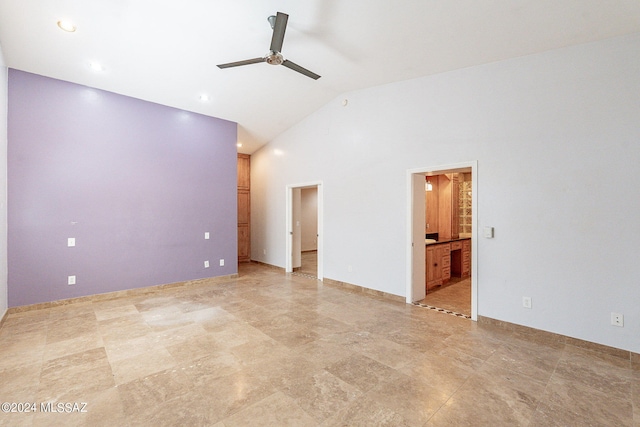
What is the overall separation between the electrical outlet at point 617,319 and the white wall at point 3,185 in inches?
275

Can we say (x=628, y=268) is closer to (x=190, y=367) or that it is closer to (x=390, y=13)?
(x=390, y=13)

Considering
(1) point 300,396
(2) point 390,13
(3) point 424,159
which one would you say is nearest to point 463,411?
(1) point 300,396

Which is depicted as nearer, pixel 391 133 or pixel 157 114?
pixel 391 133

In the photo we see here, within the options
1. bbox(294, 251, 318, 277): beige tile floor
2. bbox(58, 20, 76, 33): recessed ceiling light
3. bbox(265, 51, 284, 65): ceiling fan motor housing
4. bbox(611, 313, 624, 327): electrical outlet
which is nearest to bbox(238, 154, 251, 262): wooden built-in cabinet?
bbox(294, 251, 318, 277): beige tile floor

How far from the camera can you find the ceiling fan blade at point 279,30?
2518mm

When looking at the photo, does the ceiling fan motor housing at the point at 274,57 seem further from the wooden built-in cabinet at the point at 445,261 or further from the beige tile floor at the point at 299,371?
the wooden built-in cabinet at the point at 445,261

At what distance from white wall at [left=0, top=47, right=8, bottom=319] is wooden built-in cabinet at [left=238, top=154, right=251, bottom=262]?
14.9ft

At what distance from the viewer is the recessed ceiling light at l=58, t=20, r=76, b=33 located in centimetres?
314

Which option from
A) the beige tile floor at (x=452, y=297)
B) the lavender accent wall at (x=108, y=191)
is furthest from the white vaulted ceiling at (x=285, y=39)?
the beige tile floor at (x=452, y=297)

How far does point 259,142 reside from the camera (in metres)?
7.26

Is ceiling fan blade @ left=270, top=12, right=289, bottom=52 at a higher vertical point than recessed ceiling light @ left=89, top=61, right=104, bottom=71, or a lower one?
lower

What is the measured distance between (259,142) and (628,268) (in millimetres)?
6824

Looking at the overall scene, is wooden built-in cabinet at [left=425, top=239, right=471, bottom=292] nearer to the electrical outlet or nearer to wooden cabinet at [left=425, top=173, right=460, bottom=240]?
wooden cabinet at [left=425, top=173, right=460, bottom=240]

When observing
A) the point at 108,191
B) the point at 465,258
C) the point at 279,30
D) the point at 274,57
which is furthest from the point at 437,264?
the point at 108,191
